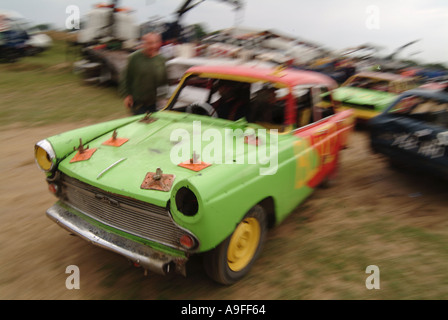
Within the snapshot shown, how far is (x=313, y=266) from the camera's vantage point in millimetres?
2926

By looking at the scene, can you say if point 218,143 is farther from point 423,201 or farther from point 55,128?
point 55,128

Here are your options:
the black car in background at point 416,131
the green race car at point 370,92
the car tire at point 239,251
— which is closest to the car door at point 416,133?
the black car in background at point 416,131

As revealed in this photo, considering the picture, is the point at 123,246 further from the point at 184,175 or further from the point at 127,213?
the point at 184,175

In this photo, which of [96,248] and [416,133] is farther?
[416,133]

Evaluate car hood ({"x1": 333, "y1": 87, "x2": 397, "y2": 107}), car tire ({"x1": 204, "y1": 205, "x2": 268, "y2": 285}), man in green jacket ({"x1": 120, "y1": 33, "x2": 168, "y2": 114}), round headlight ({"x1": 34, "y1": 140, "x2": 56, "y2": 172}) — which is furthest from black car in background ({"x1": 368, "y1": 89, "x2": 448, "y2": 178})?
round headlight ({"x1": 34, "y1": 140, "x2": 56, "y2": 172})

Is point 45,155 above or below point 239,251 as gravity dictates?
above

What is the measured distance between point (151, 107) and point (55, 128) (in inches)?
139

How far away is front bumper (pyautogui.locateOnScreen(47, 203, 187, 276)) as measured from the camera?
2322 mm

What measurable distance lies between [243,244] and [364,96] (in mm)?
5777

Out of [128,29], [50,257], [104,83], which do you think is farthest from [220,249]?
[128,29]

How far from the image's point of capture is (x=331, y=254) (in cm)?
309

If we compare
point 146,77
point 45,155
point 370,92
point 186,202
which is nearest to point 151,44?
point 146,77

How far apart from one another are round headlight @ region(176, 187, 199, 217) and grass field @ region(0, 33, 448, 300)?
76 cm

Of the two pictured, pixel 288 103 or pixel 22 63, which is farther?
pixel 22 63
